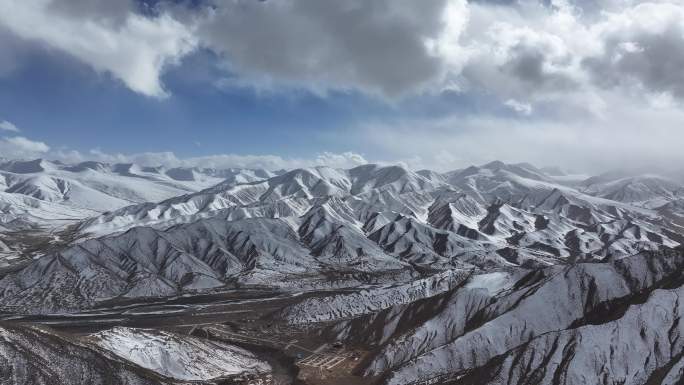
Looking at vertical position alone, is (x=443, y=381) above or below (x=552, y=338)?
below

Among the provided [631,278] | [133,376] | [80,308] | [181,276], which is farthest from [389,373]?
[181,276]

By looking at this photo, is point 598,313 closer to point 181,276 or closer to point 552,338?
point 552,338

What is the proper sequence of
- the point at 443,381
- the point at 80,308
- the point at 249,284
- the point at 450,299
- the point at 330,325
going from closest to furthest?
1. the point at 443,381
2. the point at 450,299
3. the point at 330,325
4. the point at 80,308
5. the point at 249,284

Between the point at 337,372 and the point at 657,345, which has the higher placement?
the point at 657,345

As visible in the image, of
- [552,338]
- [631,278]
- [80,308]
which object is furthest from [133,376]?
[80,308]

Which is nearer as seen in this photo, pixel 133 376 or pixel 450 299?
pixel 133 376

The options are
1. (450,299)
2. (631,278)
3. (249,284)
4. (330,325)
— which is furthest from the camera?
(249,284)

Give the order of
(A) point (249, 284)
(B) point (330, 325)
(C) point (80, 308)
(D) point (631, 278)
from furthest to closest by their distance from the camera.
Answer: (A) point (249, 284), (C) point (80, 308), (B) point (330, 325), (D) point (631, 278)

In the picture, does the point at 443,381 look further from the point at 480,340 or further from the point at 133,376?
the point at 133,376

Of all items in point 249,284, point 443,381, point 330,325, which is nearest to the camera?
point 443,381
